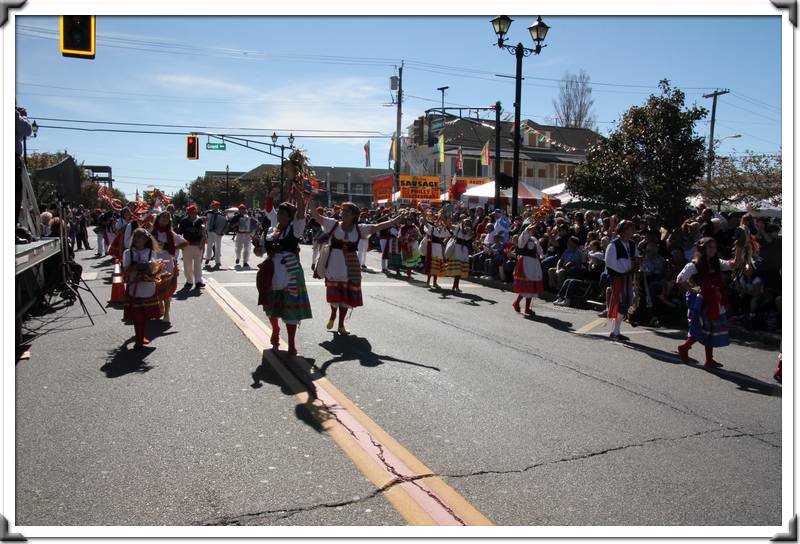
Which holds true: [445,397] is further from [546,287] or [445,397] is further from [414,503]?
[546,287]

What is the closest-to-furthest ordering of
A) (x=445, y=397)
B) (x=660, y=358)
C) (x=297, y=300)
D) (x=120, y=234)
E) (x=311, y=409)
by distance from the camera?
(x=311, y=409) < (x=445, y=397) < (x=297, y=300) < (x=660, y=358) < (x=120, y=234)

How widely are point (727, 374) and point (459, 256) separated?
9.13 metres

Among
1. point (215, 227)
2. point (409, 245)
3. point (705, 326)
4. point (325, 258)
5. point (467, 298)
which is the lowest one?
point (467, 298)

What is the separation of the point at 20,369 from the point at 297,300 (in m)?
3.04

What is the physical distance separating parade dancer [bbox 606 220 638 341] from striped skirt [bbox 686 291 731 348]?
5.54ft

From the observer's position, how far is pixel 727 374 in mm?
8008

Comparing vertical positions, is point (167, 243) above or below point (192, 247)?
above

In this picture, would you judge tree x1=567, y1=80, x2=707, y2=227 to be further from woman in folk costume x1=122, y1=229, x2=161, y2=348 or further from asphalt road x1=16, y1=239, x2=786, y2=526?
woman in folk costume x1=122, y1=229, x2=161, y2=348

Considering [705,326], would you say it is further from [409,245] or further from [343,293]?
[409,245]

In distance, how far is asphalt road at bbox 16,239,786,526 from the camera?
162 inches

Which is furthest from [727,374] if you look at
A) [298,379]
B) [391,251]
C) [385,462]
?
[391,251]

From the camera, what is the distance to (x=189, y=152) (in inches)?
1215

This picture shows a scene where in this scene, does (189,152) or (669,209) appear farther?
(189,152)

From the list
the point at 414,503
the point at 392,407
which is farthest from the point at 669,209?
the point at 414,503
